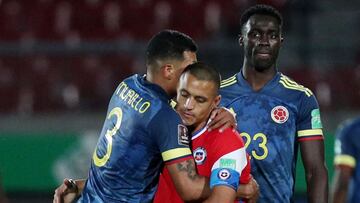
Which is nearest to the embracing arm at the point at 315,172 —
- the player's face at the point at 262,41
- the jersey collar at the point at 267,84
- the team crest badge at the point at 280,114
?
the team crest badge at the point at 280,114

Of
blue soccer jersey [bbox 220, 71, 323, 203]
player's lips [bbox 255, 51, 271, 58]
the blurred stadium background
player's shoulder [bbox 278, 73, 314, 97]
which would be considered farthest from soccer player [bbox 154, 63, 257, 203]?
the blurred stadium background

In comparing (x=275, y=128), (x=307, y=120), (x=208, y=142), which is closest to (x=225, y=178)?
(x=208, y=142)

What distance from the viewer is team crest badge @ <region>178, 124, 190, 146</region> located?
478 cm

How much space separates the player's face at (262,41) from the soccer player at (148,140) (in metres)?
0.55

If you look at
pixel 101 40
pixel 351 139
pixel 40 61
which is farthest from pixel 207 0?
pixel 351 139

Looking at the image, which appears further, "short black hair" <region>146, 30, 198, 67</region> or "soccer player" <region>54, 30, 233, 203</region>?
"short black hair" <region>146, 30, 198, 67</region>

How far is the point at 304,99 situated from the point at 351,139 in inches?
71.2

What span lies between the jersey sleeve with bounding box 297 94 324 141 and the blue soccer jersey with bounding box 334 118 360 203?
1.70 metres

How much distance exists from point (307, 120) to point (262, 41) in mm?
539

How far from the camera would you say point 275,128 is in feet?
18.1

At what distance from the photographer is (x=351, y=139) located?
23.8ft

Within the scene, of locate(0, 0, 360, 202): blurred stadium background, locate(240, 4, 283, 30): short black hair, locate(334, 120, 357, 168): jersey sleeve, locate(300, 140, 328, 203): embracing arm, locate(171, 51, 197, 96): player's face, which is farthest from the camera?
locate(0, 0, 360, 202): blurred stadium background

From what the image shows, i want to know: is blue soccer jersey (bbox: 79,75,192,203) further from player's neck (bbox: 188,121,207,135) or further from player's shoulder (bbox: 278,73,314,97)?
player's shoulder (bbox: 278,73,314,97)

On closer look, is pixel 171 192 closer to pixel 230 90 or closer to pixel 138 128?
pixel 138 128
